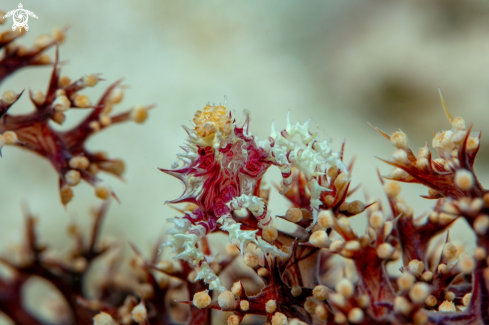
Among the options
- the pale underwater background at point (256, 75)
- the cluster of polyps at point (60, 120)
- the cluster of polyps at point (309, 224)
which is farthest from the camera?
the pale underwater background at point (256, 75)

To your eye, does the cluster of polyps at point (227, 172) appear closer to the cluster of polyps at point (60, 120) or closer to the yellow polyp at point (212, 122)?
the yellow polyp at point (212, 122)

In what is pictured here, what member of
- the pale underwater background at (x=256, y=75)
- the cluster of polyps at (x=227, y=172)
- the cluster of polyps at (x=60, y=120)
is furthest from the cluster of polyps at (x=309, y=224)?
the pale underwater background at (x=256, y=75)

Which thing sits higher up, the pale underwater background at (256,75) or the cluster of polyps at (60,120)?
the pale underwater background at (256,75)

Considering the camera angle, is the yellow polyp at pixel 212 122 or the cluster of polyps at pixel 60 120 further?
the cluster of polyps at pixel 60 120

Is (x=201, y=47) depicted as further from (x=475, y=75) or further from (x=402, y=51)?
(x=475, y=75)

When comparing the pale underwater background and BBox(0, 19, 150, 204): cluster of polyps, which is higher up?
the pale underwater background

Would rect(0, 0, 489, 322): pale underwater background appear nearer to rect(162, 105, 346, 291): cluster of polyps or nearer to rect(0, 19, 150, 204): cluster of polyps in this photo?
rect(0, 19, 150, 204): cluster of polyps

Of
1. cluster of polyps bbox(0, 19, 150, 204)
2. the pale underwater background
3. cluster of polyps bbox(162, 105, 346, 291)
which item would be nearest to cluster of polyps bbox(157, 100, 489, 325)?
cluster of polyps bbox(162, 105, 346, 291)

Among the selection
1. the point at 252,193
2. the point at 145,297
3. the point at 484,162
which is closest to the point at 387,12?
the point at 484,162
